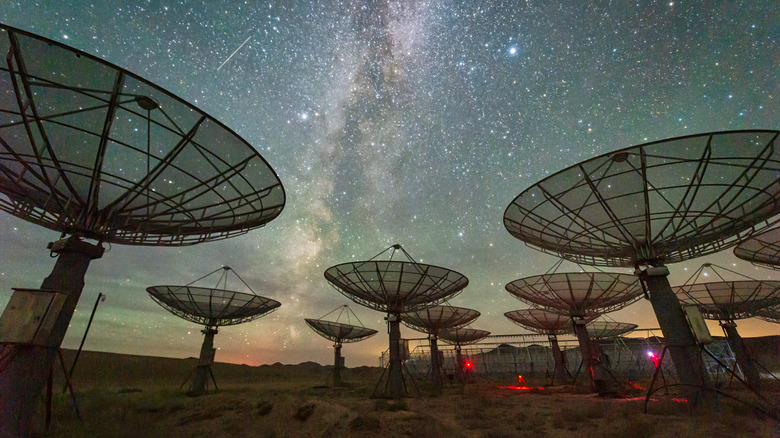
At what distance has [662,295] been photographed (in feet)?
40.7

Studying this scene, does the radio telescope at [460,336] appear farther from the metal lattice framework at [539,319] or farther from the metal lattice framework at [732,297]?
the metal lattice framework at [732,297]

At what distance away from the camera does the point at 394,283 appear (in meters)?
21.0

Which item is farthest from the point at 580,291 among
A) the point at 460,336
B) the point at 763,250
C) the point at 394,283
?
the point at 460,336

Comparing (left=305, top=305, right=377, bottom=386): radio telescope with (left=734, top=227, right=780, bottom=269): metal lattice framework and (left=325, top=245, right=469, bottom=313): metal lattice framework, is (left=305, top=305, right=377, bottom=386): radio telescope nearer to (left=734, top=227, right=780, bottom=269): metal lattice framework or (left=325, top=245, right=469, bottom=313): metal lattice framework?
(left=325, top=245, right=469, bottom=313): metal lattice framework

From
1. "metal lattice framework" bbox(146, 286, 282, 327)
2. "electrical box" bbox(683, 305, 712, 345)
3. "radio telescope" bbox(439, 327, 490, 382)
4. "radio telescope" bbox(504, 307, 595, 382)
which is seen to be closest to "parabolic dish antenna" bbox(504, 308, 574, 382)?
"radio telescope" bbox(504, 307, 595, 382)

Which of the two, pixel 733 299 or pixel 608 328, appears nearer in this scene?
pixel 733 299

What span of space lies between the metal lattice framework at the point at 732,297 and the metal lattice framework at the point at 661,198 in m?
14.5

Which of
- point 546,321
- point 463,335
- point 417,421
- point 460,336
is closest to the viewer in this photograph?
point 417,421

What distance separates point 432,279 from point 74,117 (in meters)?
17.8

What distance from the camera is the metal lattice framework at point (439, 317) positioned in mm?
32406

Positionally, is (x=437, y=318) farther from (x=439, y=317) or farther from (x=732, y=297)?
(x=732, y=297)

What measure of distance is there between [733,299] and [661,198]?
19280 mm

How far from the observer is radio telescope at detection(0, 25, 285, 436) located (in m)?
8.38

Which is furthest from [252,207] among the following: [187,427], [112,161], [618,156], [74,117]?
[618,156]
